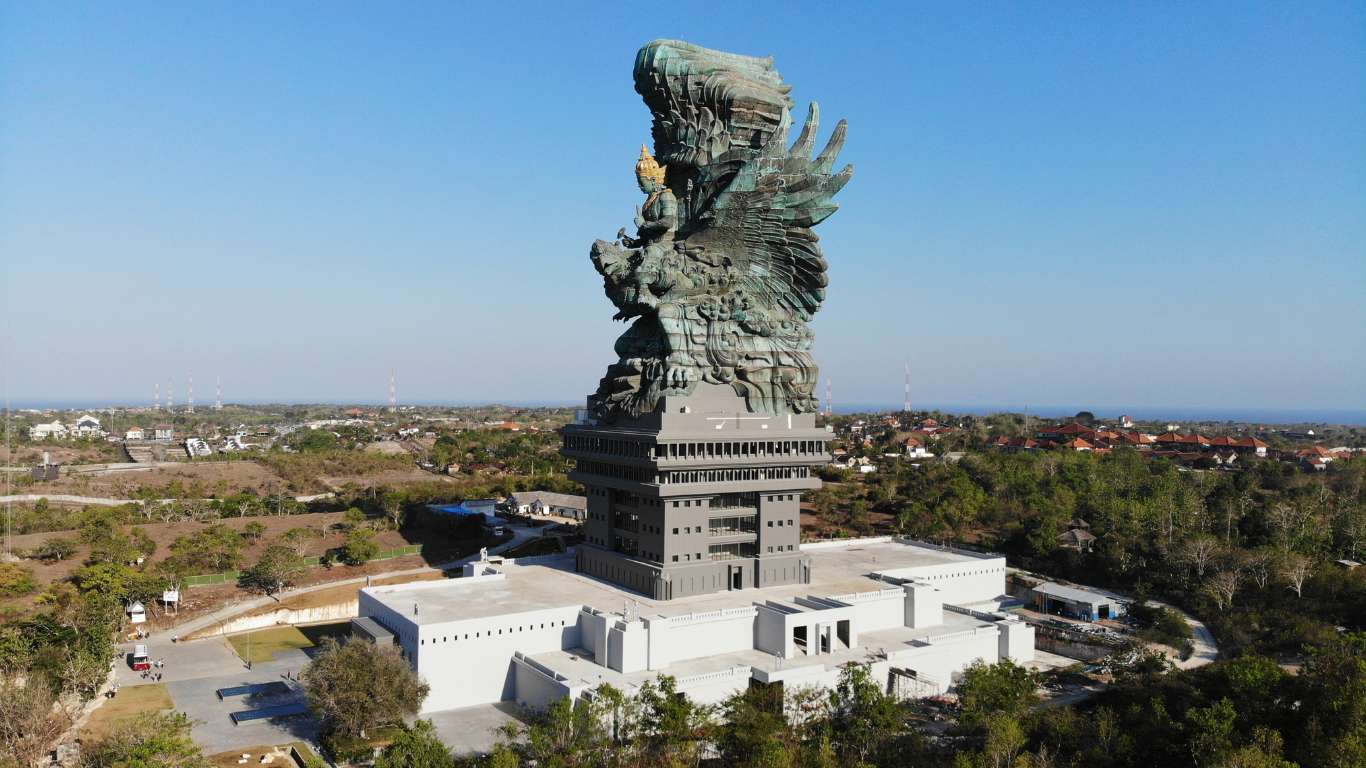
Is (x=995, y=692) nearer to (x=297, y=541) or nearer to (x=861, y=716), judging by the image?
(x=861, y=716)

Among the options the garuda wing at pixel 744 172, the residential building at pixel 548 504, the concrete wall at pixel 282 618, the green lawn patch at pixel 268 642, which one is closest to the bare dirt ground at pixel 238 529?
the concrete wall at pixel 282 618

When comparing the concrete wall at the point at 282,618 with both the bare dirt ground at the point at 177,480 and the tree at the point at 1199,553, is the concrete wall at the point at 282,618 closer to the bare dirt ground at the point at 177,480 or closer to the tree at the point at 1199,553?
the bare dirt ground at the point at 177,480

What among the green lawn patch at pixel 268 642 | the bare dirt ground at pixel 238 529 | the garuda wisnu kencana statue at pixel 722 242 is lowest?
the green lawn patch at pixel 268 642

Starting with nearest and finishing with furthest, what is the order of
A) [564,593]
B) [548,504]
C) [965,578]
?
[564,593] < [965,578] < [548,504]

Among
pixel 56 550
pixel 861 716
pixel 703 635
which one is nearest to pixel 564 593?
pixel 703 635

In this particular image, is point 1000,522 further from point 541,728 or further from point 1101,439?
point 1101,439
